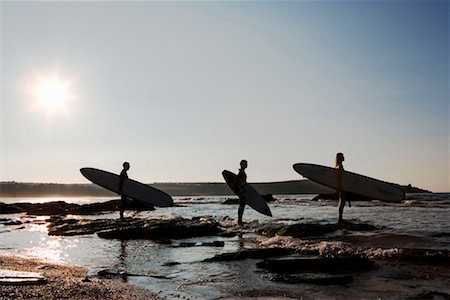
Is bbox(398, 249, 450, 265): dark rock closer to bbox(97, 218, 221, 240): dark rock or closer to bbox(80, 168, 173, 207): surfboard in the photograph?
bbox(97, 218, 221, 240): dark rock

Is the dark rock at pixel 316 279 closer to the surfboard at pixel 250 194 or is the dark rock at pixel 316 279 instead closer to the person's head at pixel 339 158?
the person's head at pixel 339 158

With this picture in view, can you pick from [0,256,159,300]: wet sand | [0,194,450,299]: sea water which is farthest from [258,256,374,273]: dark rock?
[0,256,159,300]: wet sand

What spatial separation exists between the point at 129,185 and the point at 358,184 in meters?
10.8

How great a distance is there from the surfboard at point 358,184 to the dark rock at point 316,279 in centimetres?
1005

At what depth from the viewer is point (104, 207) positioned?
36281mm

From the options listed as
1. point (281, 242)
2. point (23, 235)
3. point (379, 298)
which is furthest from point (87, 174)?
point (379, 298)

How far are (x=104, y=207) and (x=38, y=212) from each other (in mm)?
6835

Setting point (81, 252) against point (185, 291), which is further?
point (81, 252)

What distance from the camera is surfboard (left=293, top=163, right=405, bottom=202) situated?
17.0m

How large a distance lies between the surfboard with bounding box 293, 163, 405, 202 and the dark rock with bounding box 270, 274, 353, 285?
33.0 ft

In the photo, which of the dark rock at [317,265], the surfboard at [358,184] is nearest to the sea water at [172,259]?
the dark rock at [317,265]

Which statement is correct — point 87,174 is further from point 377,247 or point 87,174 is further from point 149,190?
point 377,247

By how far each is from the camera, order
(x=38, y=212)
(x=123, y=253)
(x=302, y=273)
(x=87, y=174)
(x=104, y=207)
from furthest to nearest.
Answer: (x=104, y=207) → (x=38, y=212) → (x=87, y=174) → (x=123, y=253) → (x=302, y=273)

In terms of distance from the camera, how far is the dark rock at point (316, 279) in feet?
22.2
